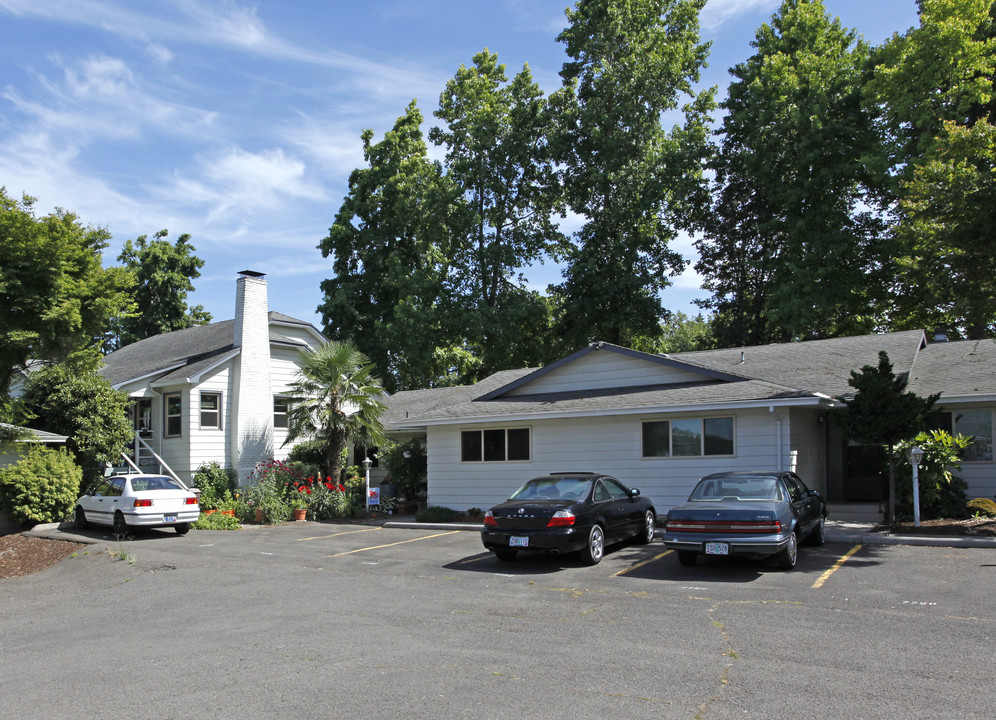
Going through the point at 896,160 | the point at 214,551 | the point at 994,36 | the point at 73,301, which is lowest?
the point at 214,551

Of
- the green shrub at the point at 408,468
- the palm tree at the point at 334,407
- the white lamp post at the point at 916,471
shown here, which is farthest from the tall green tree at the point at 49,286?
the white lamp post at the point at 916,471

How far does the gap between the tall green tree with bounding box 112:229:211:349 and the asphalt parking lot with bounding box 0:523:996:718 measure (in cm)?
3587

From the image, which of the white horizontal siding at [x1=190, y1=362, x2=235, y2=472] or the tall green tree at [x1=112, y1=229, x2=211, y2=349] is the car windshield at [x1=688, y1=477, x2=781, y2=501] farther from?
the tall green tree at [x1=112, y1=229, x2=211, y2=349]

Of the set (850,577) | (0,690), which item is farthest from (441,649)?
(850,577)

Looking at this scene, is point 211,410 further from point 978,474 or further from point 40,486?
point 978,474

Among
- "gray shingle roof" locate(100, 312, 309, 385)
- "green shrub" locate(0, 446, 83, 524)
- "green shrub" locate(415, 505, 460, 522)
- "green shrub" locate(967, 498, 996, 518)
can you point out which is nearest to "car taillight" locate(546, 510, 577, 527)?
"green shrub" locate(415, 505, 460, 522)

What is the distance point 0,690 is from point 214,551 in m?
9.52

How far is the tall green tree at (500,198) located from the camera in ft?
115

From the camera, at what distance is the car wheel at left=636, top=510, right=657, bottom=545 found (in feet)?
46.4

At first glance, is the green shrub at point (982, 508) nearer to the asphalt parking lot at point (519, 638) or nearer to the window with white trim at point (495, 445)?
the asphalt parking lot at point (519, 638)

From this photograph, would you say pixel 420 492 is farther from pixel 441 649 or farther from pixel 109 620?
pixel 441 649

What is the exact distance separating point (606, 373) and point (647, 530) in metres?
6.44

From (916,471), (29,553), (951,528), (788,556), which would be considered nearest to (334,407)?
(29,553)

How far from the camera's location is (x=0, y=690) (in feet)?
21.2
